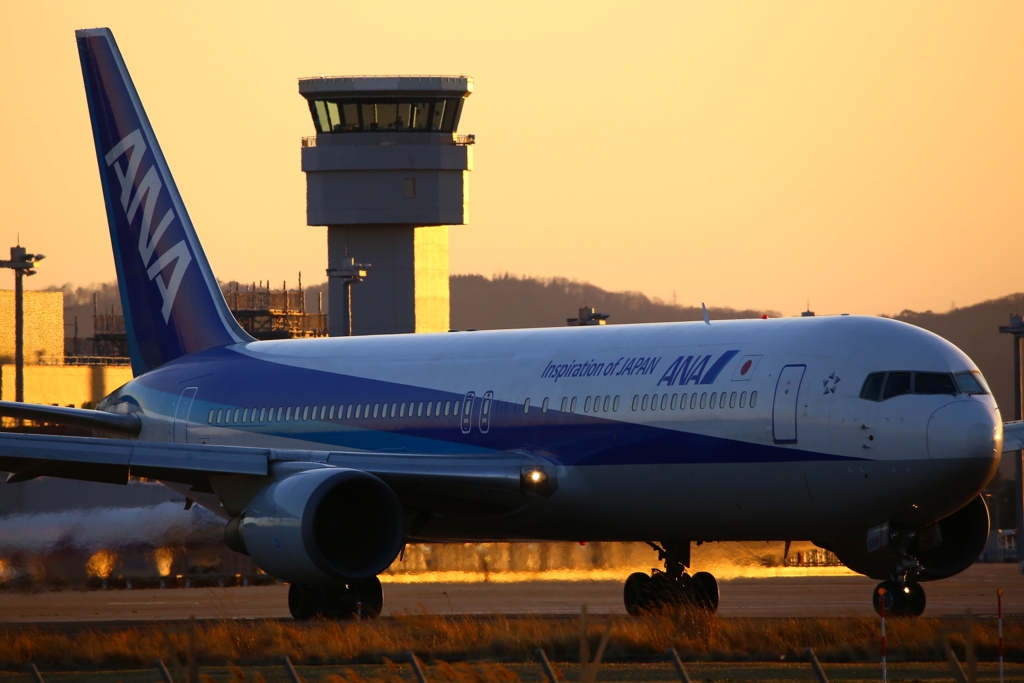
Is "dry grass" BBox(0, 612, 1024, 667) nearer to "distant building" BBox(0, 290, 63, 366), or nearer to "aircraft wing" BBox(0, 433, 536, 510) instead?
"aircraft wing" BBox(0, 433, 536, 510)

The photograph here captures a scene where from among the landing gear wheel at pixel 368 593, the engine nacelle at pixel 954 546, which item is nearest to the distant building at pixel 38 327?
the landing gear wheel at pixel 368 593

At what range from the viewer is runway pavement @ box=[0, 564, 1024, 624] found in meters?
26.2

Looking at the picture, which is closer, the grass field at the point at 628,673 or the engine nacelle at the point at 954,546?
the grass field at the point at 628,673

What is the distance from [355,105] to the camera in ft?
229

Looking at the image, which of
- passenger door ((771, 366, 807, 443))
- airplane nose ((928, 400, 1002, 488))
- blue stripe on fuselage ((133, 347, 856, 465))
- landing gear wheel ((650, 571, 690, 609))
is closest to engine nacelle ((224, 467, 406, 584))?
blue stripe on fuselage ((133, 347, 856, 465))

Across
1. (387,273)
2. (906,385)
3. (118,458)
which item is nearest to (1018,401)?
(387,273)

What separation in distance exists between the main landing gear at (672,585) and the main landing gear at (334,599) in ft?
12.8

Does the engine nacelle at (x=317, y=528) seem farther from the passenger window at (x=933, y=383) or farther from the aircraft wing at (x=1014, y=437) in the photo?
the aircraft wing at (x=1014, y=437)

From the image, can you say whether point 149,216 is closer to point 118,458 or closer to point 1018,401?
point 118,458

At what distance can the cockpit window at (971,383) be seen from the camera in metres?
21.4

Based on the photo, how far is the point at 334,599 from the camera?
25.3 metres

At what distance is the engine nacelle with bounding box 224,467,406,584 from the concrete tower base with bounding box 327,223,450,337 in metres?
47.4

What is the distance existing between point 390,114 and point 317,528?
154 ft

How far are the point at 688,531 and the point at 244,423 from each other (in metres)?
9.41
